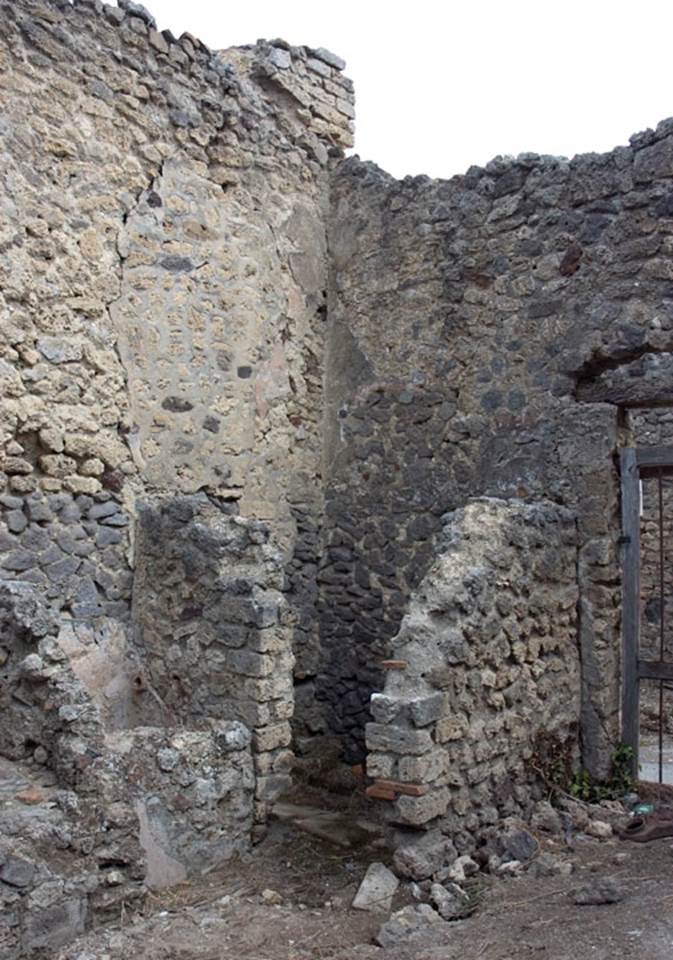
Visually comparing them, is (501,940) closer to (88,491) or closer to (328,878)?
(328,878)

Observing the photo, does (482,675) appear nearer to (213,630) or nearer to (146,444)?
(213,630)

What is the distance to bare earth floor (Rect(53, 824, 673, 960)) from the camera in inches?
156

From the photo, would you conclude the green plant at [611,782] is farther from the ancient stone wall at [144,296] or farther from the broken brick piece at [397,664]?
the ancient stone wall at [144,296]

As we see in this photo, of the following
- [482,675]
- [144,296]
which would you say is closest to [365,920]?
[482,675]

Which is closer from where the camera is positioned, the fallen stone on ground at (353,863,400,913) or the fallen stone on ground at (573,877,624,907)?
the fallen stone on ground at (573,877,624,907)

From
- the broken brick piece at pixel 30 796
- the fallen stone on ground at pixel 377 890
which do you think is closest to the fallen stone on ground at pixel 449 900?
the fallen stone on ground at pixel 377 890

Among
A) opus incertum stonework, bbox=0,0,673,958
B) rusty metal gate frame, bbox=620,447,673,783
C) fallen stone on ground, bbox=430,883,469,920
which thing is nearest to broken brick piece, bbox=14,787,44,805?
opus incertum stonework, bbox=0,0,673,958

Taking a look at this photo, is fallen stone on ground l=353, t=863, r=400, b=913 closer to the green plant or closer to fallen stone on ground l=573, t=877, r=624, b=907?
A: fallen stone on ground l=573, t=877, r=624, b=907

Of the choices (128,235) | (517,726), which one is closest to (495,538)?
(517,726)

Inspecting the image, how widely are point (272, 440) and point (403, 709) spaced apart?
3003 mm

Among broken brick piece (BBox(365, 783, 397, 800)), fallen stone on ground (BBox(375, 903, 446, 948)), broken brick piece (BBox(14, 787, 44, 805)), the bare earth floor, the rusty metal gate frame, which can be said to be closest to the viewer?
the bare earth floor

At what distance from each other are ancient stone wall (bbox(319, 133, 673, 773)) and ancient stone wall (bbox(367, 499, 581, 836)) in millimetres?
313

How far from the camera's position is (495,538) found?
553 centimetres

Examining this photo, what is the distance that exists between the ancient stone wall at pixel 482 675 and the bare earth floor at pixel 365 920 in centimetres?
45
